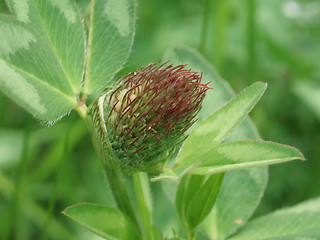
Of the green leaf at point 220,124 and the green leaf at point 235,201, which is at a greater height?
the green leaf at point 220,124

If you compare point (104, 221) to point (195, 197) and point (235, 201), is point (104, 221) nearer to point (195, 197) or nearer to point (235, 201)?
point (195, 197)

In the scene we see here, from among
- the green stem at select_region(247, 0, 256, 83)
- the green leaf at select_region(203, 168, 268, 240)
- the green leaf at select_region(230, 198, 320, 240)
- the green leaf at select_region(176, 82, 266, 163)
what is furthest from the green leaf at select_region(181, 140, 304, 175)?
the green stem at select_region(247, 0, 256, 83)

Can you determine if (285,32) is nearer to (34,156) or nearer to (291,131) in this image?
(291,131)

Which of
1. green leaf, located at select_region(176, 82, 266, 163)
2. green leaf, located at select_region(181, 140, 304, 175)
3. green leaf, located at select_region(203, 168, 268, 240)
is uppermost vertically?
green leaf, located at select_region(176, 82, 266, 163)

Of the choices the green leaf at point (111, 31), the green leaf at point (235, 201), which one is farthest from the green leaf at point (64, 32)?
the green leaf at point (235, 201)

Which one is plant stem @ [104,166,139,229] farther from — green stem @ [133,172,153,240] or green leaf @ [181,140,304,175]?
green leaf @ [181,140,304,175]

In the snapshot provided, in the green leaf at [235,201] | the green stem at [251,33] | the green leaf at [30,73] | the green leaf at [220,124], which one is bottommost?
the green leaf at [235,201]

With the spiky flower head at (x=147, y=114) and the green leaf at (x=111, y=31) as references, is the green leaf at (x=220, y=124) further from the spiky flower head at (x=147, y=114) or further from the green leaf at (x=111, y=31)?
the green leaf at (x=111, y=31)
